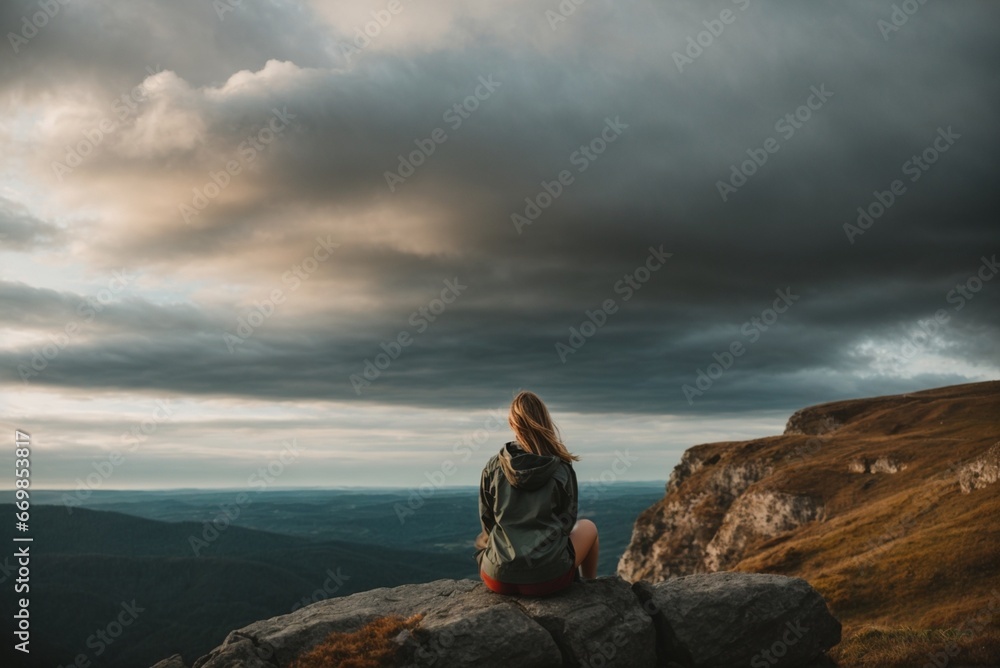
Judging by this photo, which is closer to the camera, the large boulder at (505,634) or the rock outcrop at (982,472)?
the large boulder at (505,634)

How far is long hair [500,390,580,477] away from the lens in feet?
40.0

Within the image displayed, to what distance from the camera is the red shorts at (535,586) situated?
509 inches

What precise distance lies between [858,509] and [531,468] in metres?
91.0

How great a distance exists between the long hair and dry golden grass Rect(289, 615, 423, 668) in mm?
4105

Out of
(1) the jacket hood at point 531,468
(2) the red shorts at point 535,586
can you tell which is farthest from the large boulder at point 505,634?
(1) the jacket hood at point 531,468

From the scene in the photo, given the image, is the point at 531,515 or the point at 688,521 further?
the point at 688,521

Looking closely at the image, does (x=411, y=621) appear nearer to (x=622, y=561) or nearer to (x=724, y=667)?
(x=724, y=667)

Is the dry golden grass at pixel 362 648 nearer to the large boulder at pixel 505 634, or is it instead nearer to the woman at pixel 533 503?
the large boulder at pixel 505 634

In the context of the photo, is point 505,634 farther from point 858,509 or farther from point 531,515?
point 858,509

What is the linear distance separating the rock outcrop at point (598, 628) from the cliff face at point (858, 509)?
31332 mm

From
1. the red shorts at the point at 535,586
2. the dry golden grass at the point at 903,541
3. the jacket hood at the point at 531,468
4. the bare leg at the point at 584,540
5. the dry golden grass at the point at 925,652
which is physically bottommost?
the dry golden grass at the point at 903,541

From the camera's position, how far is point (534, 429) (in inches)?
480
